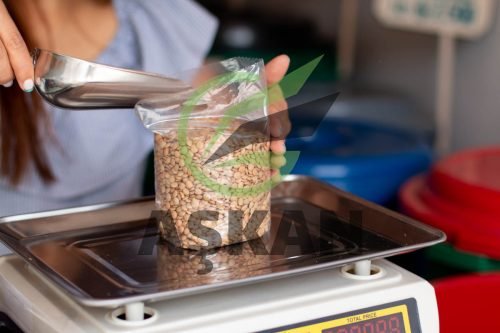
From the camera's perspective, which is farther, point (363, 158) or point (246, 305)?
point (363, 158)

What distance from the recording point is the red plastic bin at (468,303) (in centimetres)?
92

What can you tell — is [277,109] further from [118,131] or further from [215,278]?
[118,131]

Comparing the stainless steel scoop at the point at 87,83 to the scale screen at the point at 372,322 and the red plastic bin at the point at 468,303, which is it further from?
the red plastic bin at the point at 468,303

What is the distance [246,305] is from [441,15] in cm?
106

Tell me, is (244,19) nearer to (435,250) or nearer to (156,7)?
(156,7)

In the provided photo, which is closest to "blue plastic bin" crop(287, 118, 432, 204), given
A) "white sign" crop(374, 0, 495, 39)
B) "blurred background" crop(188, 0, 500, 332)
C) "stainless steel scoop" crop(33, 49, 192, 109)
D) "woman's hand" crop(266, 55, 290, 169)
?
"blurred background" crop(188, 0, 500, 332)

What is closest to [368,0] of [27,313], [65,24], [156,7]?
[156,7]

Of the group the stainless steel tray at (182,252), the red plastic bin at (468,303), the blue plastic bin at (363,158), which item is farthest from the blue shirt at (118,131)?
the red plastic bin at (468,303)

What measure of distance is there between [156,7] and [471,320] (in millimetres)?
724

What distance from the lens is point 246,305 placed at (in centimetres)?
→ 69

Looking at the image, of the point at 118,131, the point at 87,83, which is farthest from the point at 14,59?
the point at 118,131

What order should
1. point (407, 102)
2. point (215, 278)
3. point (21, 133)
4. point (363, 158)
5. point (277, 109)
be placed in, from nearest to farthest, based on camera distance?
point (215, 278)
point (277, 109)
point (21, 133)
point (363, 158)
point (407, 102)

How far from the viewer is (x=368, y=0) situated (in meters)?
1.90

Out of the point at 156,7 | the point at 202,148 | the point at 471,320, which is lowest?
the point at 471,320
